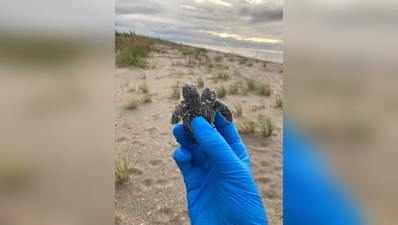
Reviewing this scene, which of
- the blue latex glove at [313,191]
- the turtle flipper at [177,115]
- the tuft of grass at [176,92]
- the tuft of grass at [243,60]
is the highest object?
the tuft of grass at [243,60]

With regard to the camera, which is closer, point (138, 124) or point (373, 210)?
point (373, 210)

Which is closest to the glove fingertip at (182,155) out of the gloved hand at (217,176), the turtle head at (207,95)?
the gloved hand at (217,176)

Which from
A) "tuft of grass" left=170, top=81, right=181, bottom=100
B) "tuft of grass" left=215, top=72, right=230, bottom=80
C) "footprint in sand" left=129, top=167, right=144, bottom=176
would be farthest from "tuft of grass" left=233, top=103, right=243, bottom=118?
"footprint in sand" left=129, top=167, right=144, bottom=176

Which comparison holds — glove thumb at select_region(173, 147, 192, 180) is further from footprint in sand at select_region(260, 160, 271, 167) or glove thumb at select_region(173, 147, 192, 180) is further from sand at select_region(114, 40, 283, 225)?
footprint in sand at select_region(260, 160, 271, 167)

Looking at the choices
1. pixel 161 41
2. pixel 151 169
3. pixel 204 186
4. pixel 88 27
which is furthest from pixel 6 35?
pixel 204 186

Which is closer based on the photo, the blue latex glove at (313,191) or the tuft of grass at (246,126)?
the blue latex glove at (313,191)

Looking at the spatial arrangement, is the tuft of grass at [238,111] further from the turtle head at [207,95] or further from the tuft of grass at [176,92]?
the tuft of grass at [176,92]

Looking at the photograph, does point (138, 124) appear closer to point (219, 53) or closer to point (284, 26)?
point (219, 53)
